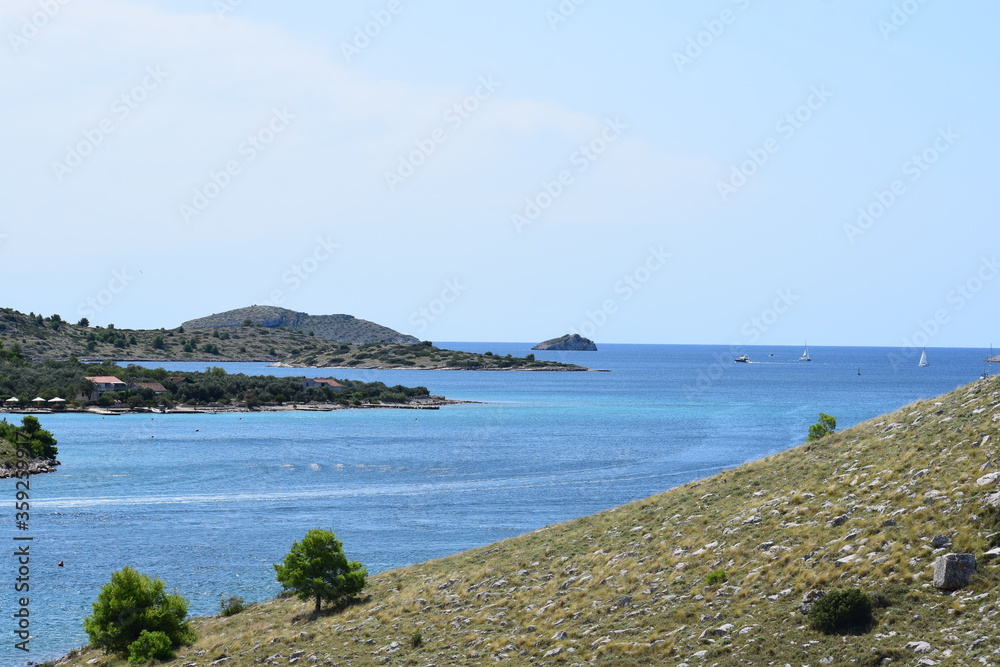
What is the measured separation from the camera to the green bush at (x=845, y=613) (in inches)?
850

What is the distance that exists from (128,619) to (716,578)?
21839 mm

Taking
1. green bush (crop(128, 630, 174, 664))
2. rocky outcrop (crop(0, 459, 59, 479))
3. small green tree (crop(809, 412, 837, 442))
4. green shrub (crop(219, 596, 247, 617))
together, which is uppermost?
small green tree (crop(809, 412, 837, 442))

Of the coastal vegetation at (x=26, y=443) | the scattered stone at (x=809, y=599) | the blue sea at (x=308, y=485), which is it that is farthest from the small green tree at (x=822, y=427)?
the coastal vegetation at (x=26, y=443)

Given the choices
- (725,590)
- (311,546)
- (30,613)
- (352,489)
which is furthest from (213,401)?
(725,590)

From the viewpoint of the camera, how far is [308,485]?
8738 cm

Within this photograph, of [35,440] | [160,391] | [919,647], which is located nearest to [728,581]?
[919,647]

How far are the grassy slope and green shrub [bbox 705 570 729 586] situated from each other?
24 centimetres

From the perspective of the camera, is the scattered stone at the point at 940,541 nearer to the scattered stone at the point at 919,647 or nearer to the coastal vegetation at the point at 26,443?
the scattered stone at the point at 919,647

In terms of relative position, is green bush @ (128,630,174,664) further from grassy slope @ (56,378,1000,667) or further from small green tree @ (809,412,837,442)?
small green tree @ (809,412,837,442)

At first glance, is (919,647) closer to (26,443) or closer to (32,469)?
(32,469)

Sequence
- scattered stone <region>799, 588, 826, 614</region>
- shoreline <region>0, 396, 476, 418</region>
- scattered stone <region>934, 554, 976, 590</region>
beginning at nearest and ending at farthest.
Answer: scattered stone <region>934, 554, 976, 590</region> < scattered stone <region>799, 588, 826, 614</region> < shoreline <region>0, 396, 476, 418</region>

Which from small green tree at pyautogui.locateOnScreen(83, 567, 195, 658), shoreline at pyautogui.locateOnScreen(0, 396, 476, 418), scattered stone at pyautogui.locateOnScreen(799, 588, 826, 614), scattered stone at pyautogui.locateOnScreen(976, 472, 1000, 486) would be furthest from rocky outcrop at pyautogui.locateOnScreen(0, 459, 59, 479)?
scattered stone at pyautogui.locateOnScreen(976, 472, 1000, 486)

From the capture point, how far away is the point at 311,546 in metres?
35.9

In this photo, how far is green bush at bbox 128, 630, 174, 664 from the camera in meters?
32.7
